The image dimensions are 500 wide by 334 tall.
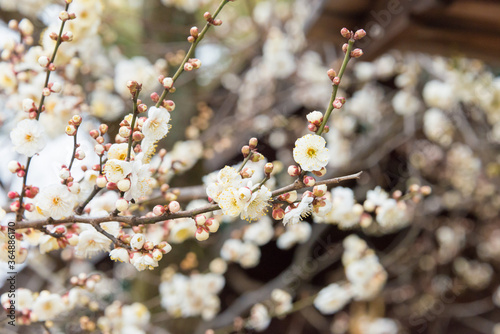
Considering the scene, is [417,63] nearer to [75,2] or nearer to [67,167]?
[75,2]

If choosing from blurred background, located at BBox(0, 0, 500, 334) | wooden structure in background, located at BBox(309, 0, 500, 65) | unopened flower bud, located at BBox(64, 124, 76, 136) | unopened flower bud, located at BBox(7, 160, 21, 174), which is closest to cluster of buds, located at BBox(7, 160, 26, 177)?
unopened flower bud, located at BBox(7, 160, 21, 174)

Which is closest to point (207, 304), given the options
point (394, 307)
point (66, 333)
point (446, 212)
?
point (66, 333)

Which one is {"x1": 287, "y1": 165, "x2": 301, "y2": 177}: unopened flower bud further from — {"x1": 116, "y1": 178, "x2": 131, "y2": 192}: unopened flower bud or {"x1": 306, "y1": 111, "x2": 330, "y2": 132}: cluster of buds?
{"x1": 116, "y1": 178, "x2": 131, "y2": 192}: unopened flower bud

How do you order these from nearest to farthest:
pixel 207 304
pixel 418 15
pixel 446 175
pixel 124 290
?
pixel 418 15 < pixel 207 304 < pixel 124 290 < pixel 446 175

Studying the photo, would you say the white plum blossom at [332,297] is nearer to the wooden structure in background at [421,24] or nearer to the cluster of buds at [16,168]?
the wooden structure in background at [421,24]

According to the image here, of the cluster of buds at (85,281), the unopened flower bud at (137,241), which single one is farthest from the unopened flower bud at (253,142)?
the cluster of buds at (85,281)
